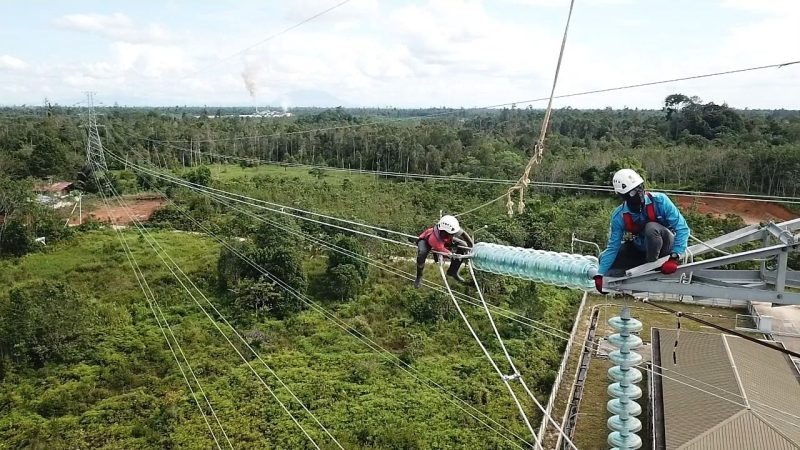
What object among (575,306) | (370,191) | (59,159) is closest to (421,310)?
(575,306)

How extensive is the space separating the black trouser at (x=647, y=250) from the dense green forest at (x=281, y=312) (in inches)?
373

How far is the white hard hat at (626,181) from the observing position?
4.24 meters

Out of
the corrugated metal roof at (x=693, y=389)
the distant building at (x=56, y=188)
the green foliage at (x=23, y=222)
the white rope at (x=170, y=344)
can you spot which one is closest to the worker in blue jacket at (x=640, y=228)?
the corrugated metal roof at (x=693, y=389)

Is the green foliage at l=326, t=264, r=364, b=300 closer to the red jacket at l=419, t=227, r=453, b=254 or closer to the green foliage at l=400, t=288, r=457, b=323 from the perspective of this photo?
the green foliage at l=400, t=288, r=457, b=323

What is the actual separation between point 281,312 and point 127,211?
16432 millimetres

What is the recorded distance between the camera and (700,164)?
1391 inches

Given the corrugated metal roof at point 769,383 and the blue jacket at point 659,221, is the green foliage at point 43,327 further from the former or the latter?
the corrugated metal roof at point 769,383

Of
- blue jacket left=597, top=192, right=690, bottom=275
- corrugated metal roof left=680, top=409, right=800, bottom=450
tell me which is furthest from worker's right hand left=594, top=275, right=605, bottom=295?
corrugated metal roof left=680, top=409, right=800, bottom=450

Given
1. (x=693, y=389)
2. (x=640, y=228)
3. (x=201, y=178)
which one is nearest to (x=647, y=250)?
(x=640, y=228)

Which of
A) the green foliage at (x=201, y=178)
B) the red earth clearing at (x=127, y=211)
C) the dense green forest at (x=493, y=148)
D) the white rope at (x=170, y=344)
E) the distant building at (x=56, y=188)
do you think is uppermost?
the dense green forest at (x=493, y=148)

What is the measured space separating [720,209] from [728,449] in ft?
87.9

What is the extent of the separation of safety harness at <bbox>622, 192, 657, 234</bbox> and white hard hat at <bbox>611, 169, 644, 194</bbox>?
0.21 meters

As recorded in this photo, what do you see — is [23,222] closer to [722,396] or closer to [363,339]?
[363,339]

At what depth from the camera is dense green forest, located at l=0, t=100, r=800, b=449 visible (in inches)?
532
